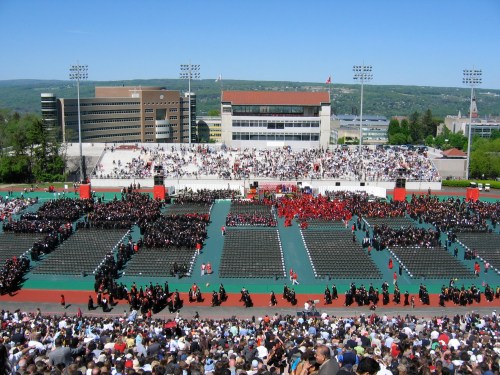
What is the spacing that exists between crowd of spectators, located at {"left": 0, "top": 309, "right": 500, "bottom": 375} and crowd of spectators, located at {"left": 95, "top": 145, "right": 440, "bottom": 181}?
112 ft

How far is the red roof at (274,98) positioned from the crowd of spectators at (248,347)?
44.6 metres

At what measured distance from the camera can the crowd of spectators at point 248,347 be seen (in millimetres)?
9016

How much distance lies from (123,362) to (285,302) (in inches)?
580

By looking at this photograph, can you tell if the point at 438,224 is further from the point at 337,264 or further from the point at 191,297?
the point at 191,297

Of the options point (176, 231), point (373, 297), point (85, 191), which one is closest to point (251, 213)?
point (176, 231)

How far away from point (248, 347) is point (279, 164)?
141 ft

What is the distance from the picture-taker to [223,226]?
3581 cm

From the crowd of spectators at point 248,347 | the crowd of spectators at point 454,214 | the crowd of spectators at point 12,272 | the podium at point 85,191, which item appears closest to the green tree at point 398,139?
the crowd of spectators at point 454,214

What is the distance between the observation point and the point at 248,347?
13.1 m

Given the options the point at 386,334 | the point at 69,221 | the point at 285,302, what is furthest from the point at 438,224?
the point at 69,221

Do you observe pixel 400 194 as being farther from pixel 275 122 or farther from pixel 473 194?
pixel 275 122

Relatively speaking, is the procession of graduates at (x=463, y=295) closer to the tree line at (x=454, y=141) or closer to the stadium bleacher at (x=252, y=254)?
the stadium bleacher at (x=252, y=254)

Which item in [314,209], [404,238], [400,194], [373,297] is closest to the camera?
[373,297]

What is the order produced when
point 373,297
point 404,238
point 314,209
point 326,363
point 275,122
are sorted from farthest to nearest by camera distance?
point 275,122
point 314,209
point 404,238
point 373,297
point 326,363
